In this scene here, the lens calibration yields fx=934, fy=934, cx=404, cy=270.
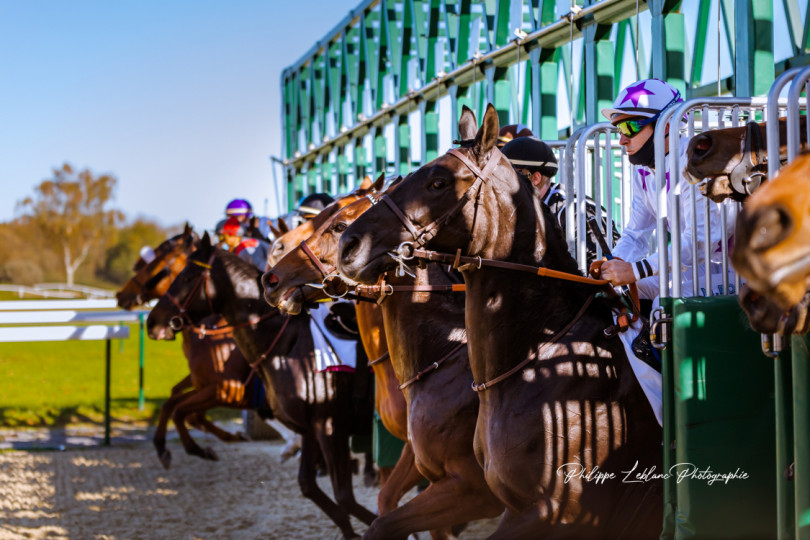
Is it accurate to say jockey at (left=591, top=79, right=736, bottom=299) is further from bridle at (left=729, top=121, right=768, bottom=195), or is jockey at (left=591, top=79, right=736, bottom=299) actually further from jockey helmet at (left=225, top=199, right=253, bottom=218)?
jockey helmet at (left=225, top=199, right=253, bottom=218)

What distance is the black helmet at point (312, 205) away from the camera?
22.3 feet

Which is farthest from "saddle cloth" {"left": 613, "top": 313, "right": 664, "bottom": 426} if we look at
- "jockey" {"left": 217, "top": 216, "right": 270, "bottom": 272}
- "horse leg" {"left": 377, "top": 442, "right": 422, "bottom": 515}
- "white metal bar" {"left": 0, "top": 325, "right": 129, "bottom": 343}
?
"white metal bar" {"left": 0, "top": 325, "right": 129, "bottom": 343}

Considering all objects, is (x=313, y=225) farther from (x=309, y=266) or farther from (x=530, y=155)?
(x=530, y=155)

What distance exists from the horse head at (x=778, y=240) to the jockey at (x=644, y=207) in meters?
1.63

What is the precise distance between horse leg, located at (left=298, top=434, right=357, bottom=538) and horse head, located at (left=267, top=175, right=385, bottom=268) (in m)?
1.57

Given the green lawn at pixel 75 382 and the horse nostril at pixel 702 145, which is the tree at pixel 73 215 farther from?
the horse nostril at pixel 702 145

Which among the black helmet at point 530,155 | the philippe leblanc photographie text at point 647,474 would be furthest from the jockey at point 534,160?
the philippe leblanc photographie text at point 647,474

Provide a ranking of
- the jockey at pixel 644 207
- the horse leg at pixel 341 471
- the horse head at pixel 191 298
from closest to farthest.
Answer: the jockey at pixel 644 207, the horse leg at pixel 341 471, the horse head at pixel 191 298

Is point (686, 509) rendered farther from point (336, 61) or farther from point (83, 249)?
point (83, 249)

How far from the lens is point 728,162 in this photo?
266 centimetres

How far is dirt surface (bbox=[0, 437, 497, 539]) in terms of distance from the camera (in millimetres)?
6454

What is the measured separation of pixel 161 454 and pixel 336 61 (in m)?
9.93

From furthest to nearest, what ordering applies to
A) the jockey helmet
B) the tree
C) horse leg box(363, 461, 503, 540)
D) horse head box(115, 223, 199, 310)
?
the tree → the jockey helmet → horse head box(115, 223, 199, 310) → horse leg box(363, 461, 503, 540)

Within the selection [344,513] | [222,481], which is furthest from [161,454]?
[344,513]
